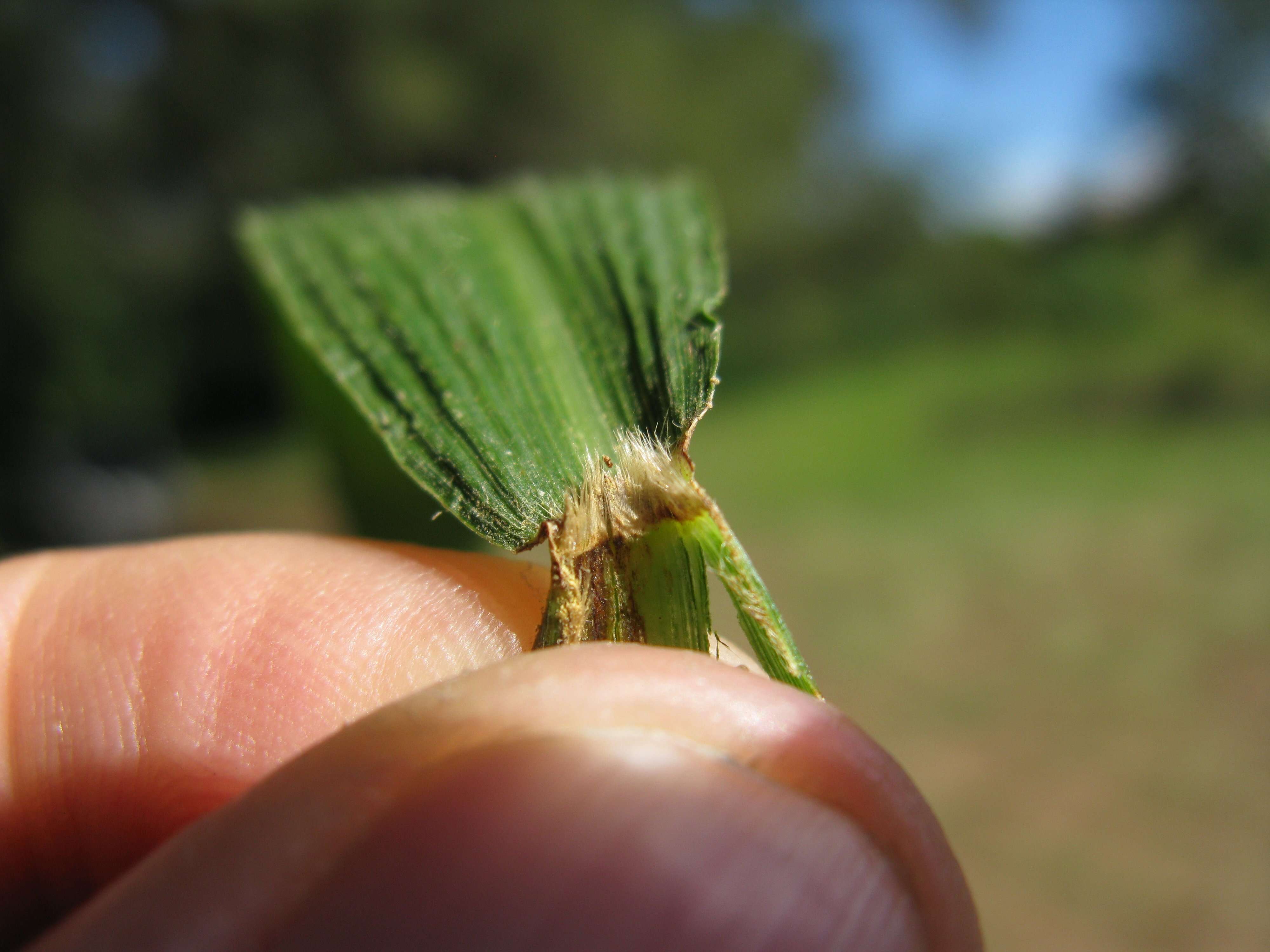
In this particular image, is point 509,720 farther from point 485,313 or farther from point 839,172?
point 839,172

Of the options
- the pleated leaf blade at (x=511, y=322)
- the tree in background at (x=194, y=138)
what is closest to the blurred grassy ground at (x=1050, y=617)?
the tree in background at (x=194, y=138)

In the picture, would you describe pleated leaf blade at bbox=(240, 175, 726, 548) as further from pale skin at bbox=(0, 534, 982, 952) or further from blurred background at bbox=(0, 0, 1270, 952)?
blurred background at bbox=(0, 0, 1270, 952)

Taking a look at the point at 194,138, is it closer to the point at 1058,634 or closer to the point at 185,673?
the point at 1058,634

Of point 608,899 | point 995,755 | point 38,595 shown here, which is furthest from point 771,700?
point 995,755

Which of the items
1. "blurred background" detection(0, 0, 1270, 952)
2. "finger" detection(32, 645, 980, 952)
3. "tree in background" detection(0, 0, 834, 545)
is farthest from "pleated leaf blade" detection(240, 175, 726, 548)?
"tree in background" detection(0, 0, 834, 545)

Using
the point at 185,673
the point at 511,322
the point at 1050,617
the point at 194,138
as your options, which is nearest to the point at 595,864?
the point at 511,322
